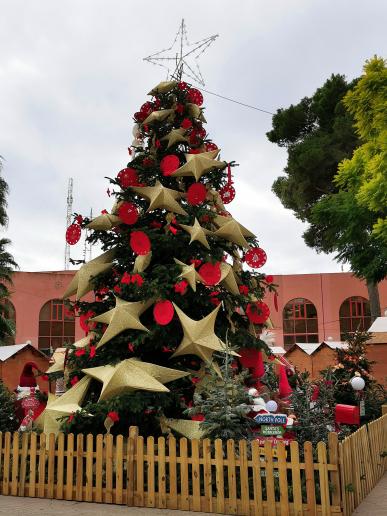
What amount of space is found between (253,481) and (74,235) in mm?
4844

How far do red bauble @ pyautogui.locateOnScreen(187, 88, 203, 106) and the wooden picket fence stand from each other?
5.87 metres

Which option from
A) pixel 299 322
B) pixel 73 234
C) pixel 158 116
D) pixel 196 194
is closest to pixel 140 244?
pixel 196 194

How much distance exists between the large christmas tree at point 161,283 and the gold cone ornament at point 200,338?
15mm

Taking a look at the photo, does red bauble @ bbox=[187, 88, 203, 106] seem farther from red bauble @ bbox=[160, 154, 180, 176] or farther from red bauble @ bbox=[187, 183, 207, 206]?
red bauble @ bbox=[187, 183, 207, 206]

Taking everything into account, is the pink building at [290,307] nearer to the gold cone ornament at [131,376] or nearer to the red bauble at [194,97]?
the red bauble at [194,97]

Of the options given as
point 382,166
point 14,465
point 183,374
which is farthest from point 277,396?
point 382,166

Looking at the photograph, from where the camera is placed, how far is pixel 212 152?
9117mm

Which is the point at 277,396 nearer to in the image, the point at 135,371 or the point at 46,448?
the point at 135,371

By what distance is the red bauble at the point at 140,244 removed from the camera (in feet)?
26.7

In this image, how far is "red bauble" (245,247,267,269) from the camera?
9.12 meters

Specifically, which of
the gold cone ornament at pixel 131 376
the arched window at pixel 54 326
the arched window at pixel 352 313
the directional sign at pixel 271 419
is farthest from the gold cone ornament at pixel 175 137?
the arched window at pixel 352 313

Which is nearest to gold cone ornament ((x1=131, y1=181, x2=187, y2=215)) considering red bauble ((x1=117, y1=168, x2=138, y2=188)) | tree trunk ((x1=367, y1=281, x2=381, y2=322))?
red bauble ((x1=117, y1=168, x2=138, y2=188))

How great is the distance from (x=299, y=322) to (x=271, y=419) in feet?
99.9

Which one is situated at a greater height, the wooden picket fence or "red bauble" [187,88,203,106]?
"red bauble" [187,88,203,106]
